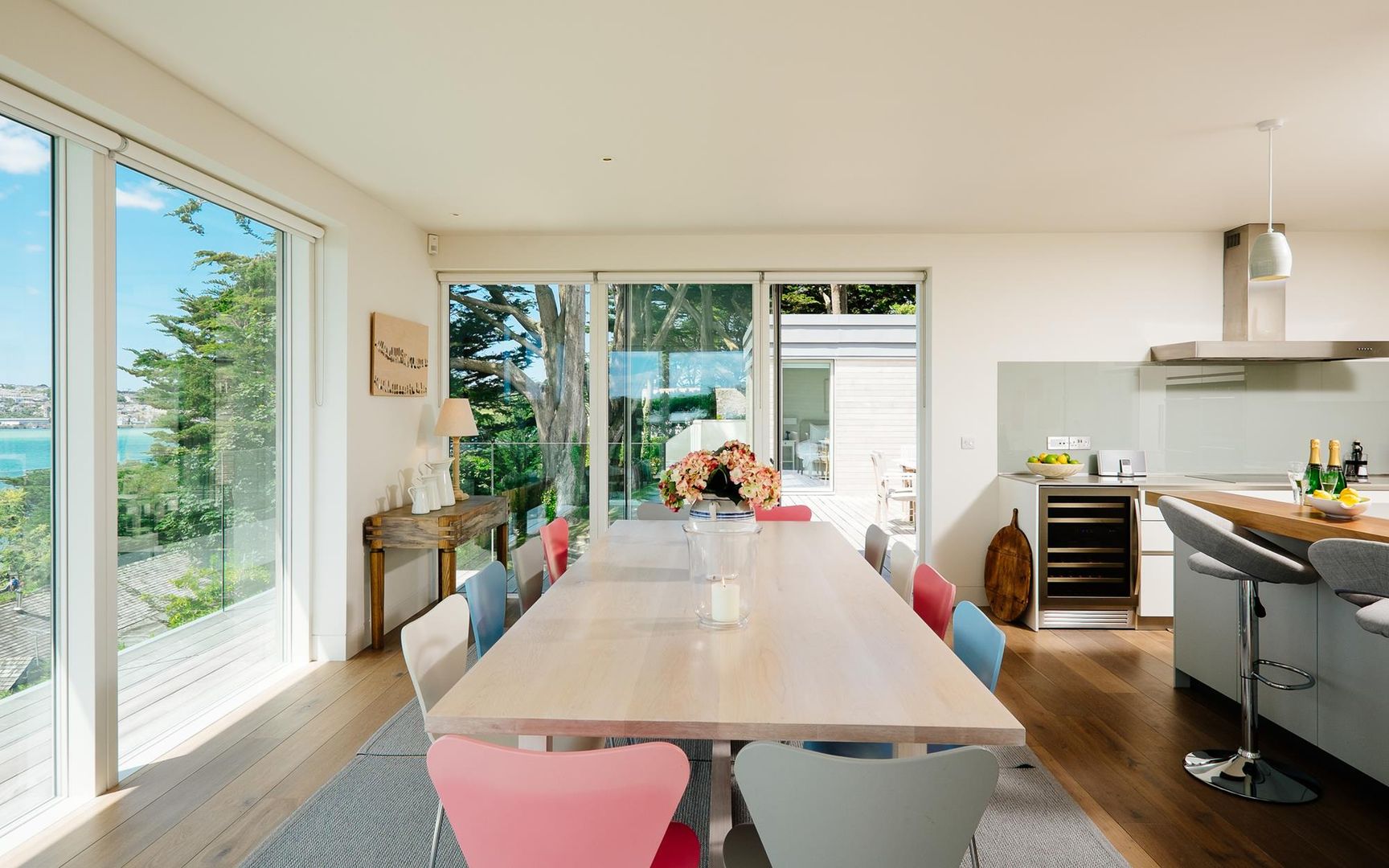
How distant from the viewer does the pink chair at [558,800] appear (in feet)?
3.81

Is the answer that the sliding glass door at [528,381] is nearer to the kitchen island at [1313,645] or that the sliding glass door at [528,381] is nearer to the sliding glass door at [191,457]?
the sliding glass door at [191,457]

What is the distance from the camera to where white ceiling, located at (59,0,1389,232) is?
2229 millimetres

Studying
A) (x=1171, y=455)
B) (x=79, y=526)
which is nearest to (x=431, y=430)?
(x=79, y=526)

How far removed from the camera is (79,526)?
2.45 metres

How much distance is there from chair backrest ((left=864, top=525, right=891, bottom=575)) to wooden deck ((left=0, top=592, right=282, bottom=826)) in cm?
298

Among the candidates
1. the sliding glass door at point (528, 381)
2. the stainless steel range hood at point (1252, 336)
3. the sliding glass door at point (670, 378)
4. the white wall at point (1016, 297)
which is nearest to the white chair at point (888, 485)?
the white wall at point (1016, 297)

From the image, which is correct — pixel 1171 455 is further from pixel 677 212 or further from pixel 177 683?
pixel 177 683

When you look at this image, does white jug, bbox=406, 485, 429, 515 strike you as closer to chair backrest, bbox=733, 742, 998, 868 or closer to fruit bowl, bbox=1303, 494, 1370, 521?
chair backrest, bbox=733, 742, 998, 868

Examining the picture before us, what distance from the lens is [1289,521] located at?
2.48 m

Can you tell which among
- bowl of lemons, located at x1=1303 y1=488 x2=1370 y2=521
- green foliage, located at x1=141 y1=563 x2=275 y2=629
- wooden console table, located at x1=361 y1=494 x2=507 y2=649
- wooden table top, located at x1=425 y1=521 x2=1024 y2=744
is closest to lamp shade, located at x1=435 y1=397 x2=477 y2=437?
wooden console table, located at x1=361 y1=494 x2=507 y2=649

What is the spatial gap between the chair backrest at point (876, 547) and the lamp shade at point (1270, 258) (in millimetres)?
1969

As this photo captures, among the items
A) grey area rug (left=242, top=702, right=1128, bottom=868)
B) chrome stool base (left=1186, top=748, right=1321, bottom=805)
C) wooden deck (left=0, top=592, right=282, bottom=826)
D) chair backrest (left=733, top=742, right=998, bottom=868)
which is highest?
chair backrest (left=733, top=742, right=998, bottom=868)

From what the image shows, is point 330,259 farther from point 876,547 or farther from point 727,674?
point 727,674

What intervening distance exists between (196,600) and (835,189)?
3.71 meters
